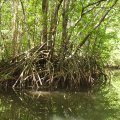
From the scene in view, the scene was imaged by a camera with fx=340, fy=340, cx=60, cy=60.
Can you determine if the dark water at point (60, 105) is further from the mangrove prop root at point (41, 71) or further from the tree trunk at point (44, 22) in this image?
the tree trunk at point (44, 22)

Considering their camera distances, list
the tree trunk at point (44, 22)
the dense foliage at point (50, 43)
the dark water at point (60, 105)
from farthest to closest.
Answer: the tree trunk at point (44, 22) < the dense foliage at point (50, 43) < the dark water at point (60, 105)

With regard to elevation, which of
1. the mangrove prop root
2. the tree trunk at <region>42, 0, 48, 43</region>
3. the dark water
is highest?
the tree trunk at <region>42, 0, 48, 43</region>

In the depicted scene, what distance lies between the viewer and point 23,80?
964 centimetres

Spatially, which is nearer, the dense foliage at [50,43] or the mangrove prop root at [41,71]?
the mangrove prop root at [41,71]

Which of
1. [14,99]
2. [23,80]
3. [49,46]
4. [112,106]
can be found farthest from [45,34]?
[112,106]

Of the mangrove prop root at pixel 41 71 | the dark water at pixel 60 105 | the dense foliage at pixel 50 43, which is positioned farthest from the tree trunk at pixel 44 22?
the dark water at pixel 60 105

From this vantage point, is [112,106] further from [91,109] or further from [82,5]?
[82,5]

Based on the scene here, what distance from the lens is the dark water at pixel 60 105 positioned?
6.87 meters

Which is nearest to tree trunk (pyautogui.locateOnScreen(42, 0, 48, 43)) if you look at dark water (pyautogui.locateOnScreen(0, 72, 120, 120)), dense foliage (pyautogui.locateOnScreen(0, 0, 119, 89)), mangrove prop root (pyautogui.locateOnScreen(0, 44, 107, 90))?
dense foliage (pyautogui.locateOnScreen(0, 0, 119, 89))

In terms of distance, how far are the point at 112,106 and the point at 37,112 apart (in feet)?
6.55

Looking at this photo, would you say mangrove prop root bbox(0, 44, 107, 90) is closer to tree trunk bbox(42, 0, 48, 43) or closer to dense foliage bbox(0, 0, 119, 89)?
dense foliage bbox(0, 0, 119, 89)

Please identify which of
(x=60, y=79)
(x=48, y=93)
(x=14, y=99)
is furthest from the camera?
(x=60, y=79)

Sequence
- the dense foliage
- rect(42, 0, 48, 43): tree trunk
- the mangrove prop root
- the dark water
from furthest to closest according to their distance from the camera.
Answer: rect(42, 0, 48, 43): tree trunk → the dense foliage → the mangrove prop root → the dark water

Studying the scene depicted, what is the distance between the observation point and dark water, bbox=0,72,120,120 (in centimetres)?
687
